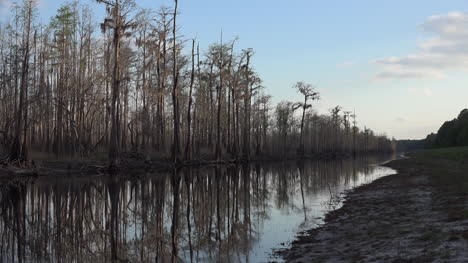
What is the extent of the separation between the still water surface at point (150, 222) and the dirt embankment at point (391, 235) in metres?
0.82

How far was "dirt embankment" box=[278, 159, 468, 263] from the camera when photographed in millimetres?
8086

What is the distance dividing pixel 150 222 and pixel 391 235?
7272mm

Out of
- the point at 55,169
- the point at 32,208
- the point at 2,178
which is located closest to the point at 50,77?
the point at 55,169

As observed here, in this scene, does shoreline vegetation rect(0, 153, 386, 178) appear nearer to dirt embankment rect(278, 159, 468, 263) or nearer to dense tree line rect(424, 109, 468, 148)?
dirt embankment rect(278, 159, 468, 263)

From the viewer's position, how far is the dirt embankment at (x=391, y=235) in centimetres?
809

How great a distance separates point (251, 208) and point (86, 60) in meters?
30.1

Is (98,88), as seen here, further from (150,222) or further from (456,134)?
(456,134)

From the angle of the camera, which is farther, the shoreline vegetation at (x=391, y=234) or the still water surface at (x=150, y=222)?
the still water surface at (x=150, y=222)

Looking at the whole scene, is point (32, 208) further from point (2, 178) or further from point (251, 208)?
point (2, 178)

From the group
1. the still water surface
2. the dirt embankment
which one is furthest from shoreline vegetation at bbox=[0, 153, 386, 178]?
the dirt embankment

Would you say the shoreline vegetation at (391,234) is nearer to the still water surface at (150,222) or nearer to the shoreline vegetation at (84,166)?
the still water surface at (150,222)

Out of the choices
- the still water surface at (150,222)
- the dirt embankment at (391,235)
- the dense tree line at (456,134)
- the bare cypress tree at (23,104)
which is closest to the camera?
the dirt embankment at (391,235)

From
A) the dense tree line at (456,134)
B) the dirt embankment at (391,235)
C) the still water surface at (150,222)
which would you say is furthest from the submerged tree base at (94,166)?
the dense tree line at (456,134)

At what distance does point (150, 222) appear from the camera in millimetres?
13195
